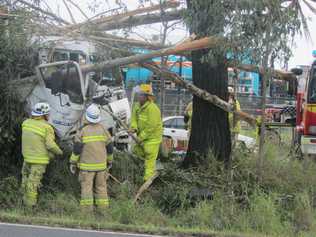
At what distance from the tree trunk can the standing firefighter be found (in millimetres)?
1973

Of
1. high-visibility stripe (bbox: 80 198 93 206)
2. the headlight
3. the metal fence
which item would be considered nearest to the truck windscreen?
the headlight

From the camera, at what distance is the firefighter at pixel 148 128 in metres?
10.2

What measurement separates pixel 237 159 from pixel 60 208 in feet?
10.9

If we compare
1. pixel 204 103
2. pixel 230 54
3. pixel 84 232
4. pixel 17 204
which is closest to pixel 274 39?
pixel 230 54

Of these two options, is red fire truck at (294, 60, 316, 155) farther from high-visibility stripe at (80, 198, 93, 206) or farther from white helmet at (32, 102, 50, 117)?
white helmet at (32, 102, 50, 117)

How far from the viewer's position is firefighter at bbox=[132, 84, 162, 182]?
10195 millimetres

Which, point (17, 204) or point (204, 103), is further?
point (204, 103)

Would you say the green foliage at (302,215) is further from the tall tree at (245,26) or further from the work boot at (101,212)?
the work boot at (101,212)

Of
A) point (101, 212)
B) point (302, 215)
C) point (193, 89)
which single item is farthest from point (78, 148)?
point (302, 215)

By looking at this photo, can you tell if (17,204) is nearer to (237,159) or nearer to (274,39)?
(237,159)

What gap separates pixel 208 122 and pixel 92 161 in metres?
2.50

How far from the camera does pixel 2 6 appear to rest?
1054 centimetres

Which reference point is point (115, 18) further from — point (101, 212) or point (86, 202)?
point (101, 212)

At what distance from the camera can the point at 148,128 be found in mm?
10242
